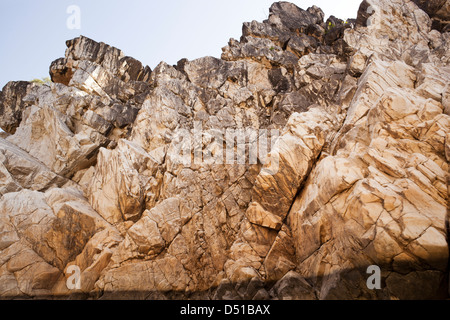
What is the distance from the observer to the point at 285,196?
16.6 m

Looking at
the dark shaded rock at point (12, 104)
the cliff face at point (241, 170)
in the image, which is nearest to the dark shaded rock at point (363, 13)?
the cliff face at point (241, 170)

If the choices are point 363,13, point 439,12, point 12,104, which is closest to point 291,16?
point 363,13

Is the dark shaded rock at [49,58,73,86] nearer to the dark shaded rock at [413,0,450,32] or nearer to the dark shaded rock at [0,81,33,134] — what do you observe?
the dark shaded rock at [0,81,33,134]

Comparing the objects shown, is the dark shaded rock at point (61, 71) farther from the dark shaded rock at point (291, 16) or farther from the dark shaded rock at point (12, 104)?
the dark shaded rock at point (291, 16)

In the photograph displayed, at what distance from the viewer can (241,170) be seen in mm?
20047

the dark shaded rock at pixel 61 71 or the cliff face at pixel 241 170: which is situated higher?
the dark shaded rock at pixel 61 71

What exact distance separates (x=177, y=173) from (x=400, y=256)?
16.1 m

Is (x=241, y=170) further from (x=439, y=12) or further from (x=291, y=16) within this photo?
(x=439, y=12)

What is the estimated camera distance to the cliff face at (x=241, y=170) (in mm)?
11963

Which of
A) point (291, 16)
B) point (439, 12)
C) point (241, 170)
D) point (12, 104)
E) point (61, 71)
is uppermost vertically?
point (291, 16)

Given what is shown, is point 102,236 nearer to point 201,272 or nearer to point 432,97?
point 201,272

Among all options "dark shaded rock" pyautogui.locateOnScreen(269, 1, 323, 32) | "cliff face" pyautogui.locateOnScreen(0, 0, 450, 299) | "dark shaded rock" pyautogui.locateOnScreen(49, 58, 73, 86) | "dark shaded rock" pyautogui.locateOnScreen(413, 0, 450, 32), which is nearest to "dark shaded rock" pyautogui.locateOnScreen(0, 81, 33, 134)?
"cliff face" pyautogui.locateOnScreen(0, 0, 450, 299)

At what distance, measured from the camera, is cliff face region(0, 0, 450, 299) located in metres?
12.0
